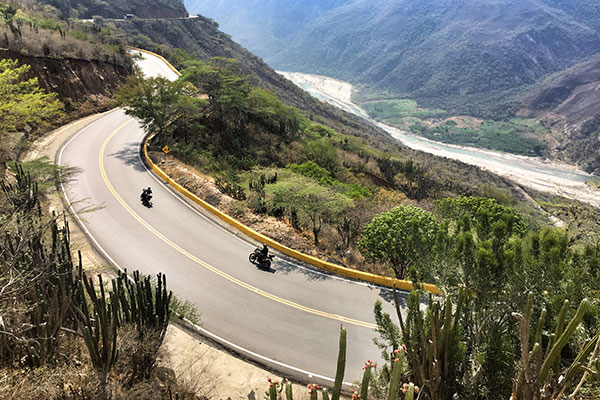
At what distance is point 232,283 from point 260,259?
1.57 meters

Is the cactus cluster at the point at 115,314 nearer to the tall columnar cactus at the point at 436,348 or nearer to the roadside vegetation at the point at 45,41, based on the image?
the tall columnar cactus at the point at 436,348

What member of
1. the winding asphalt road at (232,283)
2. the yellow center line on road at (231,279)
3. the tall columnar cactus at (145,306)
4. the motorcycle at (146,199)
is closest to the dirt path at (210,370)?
the winding asphalt road at (232,283)

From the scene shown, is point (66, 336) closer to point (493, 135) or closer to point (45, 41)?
point (45, 41)

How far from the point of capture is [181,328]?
38.8 ft

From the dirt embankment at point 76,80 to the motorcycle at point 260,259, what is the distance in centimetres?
2479

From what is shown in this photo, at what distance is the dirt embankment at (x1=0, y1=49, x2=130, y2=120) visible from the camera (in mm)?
28911

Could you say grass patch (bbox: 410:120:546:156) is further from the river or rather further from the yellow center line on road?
the yellow center line on road

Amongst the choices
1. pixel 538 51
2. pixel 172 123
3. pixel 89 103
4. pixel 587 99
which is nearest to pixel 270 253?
pixel 172 123

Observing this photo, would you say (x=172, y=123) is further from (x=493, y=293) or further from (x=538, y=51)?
(x=538, y=51)

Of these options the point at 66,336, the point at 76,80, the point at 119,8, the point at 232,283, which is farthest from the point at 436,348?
the point at 119,8

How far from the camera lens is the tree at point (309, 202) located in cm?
1820

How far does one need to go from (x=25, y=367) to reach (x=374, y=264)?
13.0 m

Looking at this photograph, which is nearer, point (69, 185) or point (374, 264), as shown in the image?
point (374, 264)

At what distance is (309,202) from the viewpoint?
1848cm
